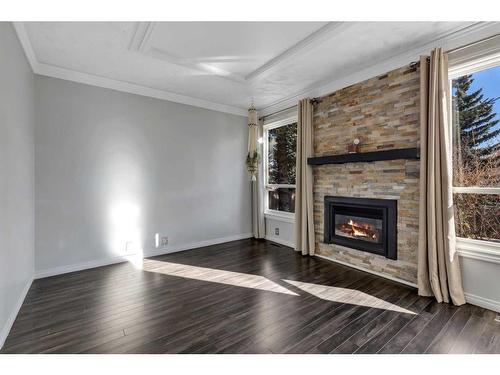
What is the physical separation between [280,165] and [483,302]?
3.43 metres

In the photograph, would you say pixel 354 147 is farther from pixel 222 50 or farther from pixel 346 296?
pixel 222 50

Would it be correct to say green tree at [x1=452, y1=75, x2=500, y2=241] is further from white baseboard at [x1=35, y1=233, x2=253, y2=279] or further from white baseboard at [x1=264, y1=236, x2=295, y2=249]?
white baseboard at [x1=35, y1=233, x2=253, y2=279]

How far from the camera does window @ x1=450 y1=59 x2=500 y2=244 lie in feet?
7.97

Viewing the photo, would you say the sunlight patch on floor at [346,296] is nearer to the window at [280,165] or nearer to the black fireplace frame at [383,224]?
the black fireplace frame at [383,224]

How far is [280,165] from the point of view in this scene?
4938mm

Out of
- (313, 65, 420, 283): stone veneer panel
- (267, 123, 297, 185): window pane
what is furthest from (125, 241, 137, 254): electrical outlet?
(313, 65, 420, 283): stone veneer panel

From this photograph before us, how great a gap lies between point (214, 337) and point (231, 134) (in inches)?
151

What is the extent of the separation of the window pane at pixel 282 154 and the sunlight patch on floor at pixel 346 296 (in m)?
2.16

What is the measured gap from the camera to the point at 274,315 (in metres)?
2.27

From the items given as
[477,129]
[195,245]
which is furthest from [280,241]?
[477,129]

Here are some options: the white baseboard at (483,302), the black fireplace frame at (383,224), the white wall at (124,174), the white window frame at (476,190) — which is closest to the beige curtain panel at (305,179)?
the black fireplace frame at (383,224)
